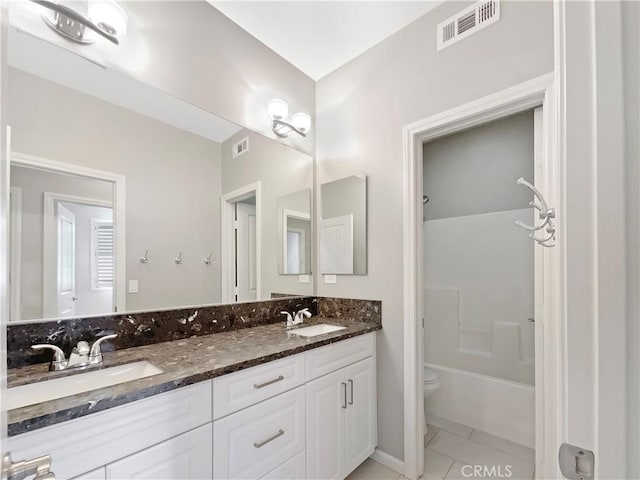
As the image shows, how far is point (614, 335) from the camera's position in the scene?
373mm

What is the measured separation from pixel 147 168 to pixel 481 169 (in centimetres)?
250

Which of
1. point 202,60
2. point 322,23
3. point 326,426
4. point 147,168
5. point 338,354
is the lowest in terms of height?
point 326,426

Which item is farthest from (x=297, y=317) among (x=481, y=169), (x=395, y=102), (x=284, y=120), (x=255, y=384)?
(x=481, y=169)

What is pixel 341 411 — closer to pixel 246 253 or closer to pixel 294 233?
pixel 246 253

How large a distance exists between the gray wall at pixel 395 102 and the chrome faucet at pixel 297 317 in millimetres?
238

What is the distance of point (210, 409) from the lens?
3.59ft

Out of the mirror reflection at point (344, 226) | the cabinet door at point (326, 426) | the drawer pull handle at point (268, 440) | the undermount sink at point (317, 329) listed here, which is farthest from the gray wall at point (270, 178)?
the drawer pull handle at point (268, 440)

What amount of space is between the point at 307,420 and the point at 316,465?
0.81 feet

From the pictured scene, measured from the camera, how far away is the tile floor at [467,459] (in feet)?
5.97

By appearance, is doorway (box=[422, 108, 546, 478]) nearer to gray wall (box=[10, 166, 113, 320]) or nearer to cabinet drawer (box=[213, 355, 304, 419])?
cabinet drawer (box=[213, 355, 304, 419])

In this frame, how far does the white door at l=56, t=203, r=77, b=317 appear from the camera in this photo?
1.26 meters

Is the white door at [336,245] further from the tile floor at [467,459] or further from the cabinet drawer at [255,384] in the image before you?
the tile floor at [467,459]

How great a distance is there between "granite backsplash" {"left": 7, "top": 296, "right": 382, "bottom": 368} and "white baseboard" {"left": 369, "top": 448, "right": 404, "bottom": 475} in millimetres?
832

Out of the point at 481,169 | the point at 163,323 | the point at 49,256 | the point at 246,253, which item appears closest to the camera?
the point at 49,256
